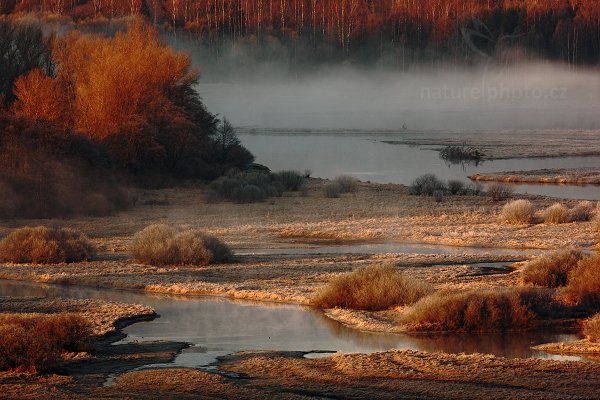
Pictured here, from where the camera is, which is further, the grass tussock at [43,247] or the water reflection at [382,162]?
the water reflection at [382,162]

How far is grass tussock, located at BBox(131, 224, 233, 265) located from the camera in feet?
68.9

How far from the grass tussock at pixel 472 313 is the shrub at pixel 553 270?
276 cm

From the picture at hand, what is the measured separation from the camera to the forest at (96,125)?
32.1 meters

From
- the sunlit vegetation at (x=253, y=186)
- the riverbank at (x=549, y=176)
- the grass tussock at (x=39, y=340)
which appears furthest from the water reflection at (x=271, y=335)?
the riverbank at (x=549, y=176)

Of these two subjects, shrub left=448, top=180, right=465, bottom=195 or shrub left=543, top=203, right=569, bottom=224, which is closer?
shrub left=543, top=203, right=569, bottom=224

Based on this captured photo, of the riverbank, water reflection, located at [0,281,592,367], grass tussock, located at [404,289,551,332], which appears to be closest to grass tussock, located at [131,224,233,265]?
water reflection, located at [0,281,592,367]

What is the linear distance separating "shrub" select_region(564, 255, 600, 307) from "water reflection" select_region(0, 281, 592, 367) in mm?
1471

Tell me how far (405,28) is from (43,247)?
98.8m

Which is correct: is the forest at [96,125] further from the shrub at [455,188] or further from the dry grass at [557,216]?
the dry grass at [557,216]

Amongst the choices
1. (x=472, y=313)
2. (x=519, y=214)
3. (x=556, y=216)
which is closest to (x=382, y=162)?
(x=519, y=214)

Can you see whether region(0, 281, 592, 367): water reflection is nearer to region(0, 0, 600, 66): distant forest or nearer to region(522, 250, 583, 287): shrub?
region(522, 250, 583, 287): shrub

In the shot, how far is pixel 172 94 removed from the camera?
45.2 metres

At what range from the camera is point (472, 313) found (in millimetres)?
14328

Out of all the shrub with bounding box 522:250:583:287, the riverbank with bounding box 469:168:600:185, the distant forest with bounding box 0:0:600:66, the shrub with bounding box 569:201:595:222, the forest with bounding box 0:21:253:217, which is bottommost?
the riverbank with bounding box 469:168:600:185
